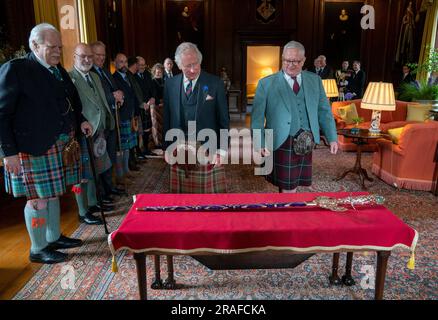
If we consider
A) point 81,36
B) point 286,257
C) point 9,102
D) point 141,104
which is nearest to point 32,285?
point 9,102

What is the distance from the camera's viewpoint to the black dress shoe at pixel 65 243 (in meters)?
3.30

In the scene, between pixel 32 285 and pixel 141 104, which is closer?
pixel 32 285

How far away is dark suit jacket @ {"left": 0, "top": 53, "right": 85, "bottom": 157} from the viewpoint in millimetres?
2615

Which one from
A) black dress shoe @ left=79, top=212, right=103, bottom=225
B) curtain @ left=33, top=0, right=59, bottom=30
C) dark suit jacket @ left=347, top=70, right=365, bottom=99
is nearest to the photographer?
black dress shoe @ left=79, top=212, right=103, bottom=225

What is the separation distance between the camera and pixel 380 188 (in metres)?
5.17

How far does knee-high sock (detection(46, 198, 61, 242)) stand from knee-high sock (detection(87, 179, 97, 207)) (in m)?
0.81

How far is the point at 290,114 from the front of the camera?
3027mm

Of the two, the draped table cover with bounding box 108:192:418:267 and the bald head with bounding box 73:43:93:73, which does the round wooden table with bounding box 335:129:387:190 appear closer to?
the draped table cover with bounding box 108:192:418:267

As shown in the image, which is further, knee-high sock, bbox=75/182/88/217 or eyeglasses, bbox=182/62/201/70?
knee-high sock, bbox=75/182/88/217

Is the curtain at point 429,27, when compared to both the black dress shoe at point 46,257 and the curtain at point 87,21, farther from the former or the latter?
the black dress shoe at point 46,257

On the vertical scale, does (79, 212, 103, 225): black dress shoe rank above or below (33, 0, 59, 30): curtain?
below

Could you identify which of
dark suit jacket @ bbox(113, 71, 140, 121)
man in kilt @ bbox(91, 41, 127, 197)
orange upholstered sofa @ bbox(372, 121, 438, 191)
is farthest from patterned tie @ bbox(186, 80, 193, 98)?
orange upholstered sofa @ bbox(372, 121, 438, 191)

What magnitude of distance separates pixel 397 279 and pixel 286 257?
1102 mm

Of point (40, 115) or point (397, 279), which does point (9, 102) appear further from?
point (397, 279)
